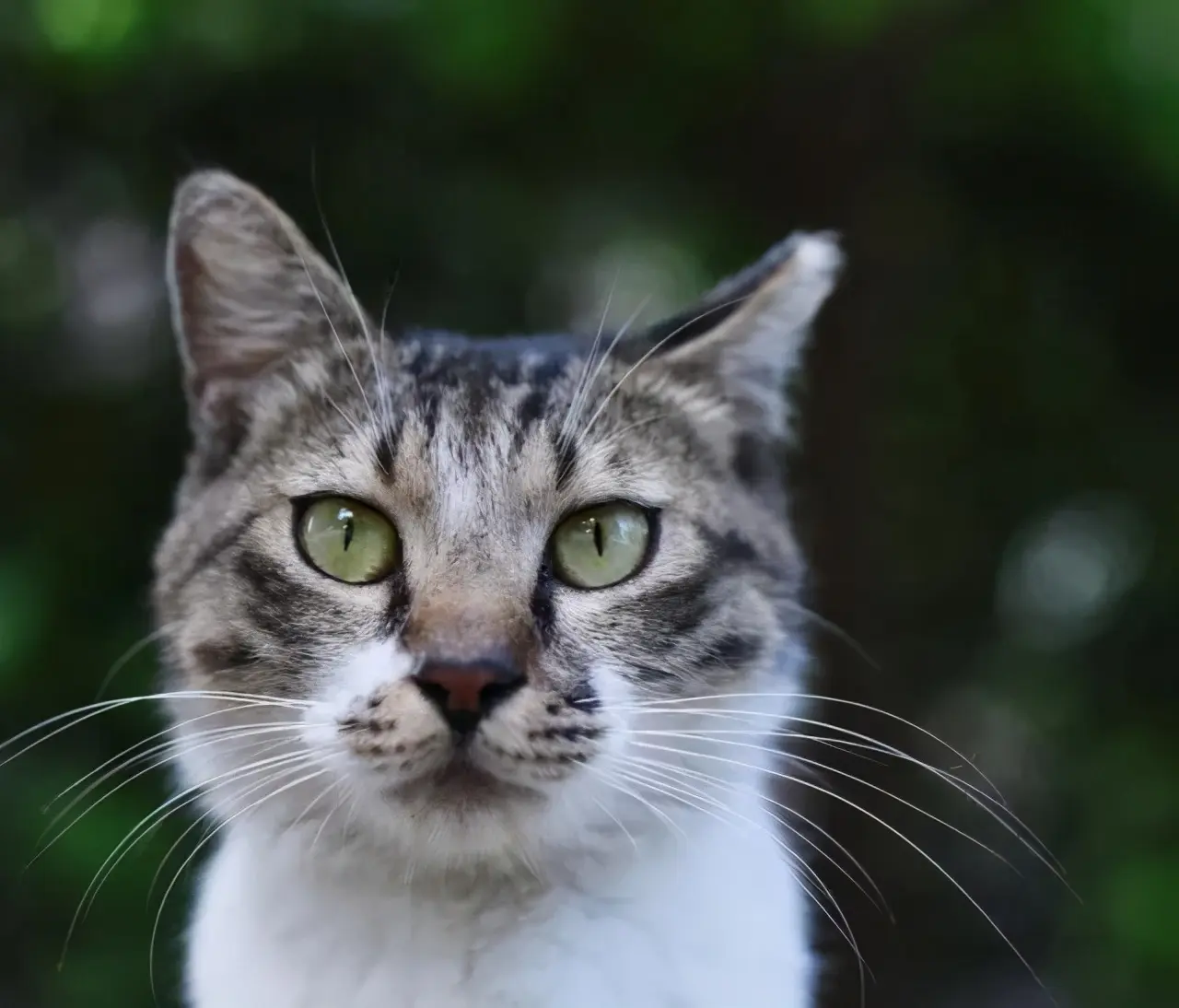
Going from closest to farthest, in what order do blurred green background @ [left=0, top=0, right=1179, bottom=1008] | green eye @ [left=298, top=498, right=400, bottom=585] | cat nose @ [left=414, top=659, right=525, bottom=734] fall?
1. cat nose @ [left=414, top=659, right=525, bottom=734]
2. green eye @ [left=298, top=498, right=400, bottom=585]
3. blurred green background @ [left=0, top=0, right=1179, bottom=1008]

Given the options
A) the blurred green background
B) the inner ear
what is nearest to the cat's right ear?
the inner ear

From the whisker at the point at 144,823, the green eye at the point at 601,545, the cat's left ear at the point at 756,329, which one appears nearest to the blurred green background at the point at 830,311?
the whisker at the point at 144,823

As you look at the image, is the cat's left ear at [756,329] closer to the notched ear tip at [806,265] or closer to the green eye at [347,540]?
the notched ear tip at [806,265]

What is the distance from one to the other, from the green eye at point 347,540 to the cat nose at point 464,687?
15 centimetres

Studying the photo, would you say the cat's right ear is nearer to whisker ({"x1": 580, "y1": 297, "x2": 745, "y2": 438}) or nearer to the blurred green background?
whisker ({"x1": 580, "y1": 297, "x2": 745, "y2": 438})

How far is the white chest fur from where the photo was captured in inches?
35.5

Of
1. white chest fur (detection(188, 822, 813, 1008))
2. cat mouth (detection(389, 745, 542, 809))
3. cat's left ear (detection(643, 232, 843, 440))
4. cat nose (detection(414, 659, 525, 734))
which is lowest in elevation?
white chest fur (detection(188, 822, 813, 1008))

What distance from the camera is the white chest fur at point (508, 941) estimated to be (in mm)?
A: 901

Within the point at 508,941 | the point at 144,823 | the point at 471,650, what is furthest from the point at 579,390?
the point at 144,823

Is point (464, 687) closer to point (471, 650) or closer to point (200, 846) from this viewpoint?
point (471, 650)

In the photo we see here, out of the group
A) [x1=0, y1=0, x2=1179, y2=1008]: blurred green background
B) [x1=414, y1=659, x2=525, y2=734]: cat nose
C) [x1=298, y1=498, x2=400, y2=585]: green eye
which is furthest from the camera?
[x1=0, y1=0, x2=1179, y2=1008]: blurred green background

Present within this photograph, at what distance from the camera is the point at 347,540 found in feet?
3.17

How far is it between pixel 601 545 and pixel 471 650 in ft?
0.64

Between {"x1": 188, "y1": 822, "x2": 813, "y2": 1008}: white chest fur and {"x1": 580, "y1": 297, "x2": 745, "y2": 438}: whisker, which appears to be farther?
{"x1": 580, "y1": 297, "x2": 745, "y2": 438}: whisker
